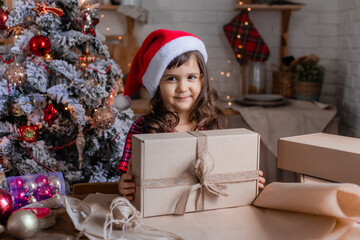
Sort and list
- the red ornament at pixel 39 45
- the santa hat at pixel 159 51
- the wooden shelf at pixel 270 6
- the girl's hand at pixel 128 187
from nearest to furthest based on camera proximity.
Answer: the girl's hand at pixel 128 187 < the santa hat at pixel 159 51 < the red ornament at pixel 39 45 < the wooden shelf at pixel 270 6

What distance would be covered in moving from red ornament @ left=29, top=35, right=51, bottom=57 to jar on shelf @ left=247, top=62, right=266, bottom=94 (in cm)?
152

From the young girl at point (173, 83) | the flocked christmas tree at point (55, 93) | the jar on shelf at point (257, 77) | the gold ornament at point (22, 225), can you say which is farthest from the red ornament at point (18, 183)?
the jar on shelf at point (257, 77)

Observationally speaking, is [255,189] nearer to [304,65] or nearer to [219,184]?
[219,184]

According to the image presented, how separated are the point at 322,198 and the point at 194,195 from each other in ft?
0.80

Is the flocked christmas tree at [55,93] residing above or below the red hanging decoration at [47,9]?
below

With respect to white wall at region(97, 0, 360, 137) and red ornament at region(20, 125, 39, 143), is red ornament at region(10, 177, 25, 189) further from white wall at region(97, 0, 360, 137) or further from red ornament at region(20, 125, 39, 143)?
white wall at region(97, 0, 360, 137)

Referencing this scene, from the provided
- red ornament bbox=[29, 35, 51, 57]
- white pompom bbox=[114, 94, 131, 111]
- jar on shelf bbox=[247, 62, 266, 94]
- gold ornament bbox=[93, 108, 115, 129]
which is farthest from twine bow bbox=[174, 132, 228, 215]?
jar on shelf bbox=[247, 62, 266, 94]

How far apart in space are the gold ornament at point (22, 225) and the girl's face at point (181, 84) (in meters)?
0.57

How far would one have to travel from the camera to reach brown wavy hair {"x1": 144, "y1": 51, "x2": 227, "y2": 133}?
123cm

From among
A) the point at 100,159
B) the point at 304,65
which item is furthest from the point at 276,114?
the point at 100,159

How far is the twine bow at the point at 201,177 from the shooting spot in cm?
80

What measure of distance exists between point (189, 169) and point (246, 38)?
7.08 ft

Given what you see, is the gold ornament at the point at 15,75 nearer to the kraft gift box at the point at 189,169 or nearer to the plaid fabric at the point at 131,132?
the plaid fabric at the point at 131,132

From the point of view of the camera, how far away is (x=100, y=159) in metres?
1.86
